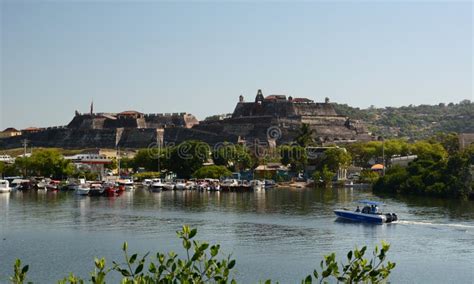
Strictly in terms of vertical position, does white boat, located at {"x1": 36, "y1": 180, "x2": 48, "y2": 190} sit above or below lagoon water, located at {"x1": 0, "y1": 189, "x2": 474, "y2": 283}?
above

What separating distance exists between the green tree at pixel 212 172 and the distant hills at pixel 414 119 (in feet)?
205

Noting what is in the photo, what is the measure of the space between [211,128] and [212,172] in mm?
32361

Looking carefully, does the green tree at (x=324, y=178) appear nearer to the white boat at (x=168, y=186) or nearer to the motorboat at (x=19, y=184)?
the white boat at (x=168, y=186)

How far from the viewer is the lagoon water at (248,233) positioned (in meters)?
24.8

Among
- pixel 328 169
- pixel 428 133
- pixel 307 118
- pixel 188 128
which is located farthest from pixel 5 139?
pixel 428 133

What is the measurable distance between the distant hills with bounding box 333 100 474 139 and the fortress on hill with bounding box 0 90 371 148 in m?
27.6

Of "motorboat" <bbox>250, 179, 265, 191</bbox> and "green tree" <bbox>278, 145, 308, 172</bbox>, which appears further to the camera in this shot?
"green tree" <bbox>278, 145, 308, 172</bbox>

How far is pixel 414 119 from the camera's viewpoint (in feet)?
552

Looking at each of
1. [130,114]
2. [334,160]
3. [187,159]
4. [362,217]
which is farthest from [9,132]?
[362,217]

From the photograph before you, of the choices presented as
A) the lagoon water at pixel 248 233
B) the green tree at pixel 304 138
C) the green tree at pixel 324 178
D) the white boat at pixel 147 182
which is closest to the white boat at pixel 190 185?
the white boat at pixel 147 182

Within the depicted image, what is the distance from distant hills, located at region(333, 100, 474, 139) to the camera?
14238 cm

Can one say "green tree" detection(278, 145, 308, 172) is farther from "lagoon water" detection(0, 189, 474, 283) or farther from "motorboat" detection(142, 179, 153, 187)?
"lagoon water" detection(0, 189, 474, 283)

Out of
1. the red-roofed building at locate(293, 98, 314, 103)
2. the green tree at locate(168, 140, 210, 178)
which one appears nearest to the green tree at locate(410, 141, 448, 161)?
→ the green tree at locate(168, 140, 210, 178)

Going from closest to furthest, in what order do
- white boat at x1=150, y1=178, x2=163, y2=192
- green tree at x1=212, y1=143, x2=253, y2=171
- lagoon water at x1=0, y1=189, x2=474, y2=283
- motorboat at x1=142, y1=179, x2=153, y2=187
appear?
lagoon water at x1=0, y1=189, x2=474, y2=283, white boat at x1=150, y1=178, x2=163, y2=192, motorboat at x1=142, y1=179, x2=153, y2=187, green tree at x1=212, y1=143, x2=253, y2=171
